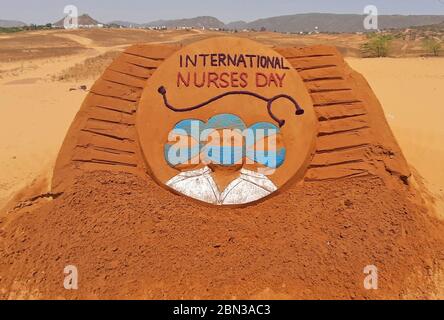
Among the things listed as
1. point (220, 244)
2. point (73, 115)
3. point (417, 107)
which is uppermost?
point (417, 107)

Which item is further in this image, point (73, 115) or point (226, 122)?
point (73, 115)

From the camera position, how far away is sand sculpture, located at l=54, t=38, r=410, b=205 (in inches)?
155

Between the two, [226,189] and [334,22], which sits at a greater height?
[334,22]

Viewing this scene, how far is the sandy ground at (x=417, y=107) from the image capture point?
5.60 meters

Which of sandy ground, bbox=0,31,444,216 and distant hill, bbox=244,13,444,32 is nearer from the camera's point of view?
sandy ground, bbox=0,31,444,216

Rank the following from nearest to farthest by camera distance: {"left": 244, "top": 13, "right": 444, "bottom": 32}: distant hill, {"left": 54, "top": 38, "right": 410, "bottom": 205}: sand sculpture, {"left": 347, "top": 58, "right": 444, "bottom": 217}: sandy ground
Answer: {"left": 54, "top": 38, "right": 410, "bottom": 205}: sand sculpture → {"left": 347, "top": 58, "right": 444, "bottom": 217}: sandy ground → {"left": 244, "top": 13, "right": 444, "bottom": 32}: distant hill

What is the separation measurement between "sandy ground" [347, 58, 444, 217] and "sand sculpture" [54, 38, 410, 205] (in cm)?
135

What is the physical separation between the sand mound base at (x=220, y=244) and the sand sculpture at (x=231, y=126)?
0.58 ft

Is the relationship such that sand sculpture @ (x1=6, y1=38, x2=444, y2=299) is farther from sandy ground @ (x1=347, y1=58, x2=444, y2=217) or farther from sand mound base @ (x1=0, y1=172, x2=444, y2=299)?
sandy ground @ (x1=347, y1=58, x2=444, y2=217)

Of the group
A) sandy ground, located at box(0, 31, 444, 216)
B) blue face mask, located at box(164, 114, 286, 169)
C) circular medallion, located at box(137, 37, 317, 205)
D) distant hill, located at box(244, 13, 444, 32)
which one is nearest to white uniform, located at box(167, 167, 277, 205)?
circular medallion, located at box(137, 37, 317, 205)

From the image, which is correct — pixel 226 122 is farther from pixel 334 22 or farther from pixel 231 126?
pixel 334 22

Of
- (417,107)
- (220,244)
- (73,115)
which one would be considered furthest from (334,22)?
(220,244)

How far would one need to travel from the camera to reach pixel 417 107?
870 cm

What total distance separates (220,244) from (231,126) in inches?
45.5
